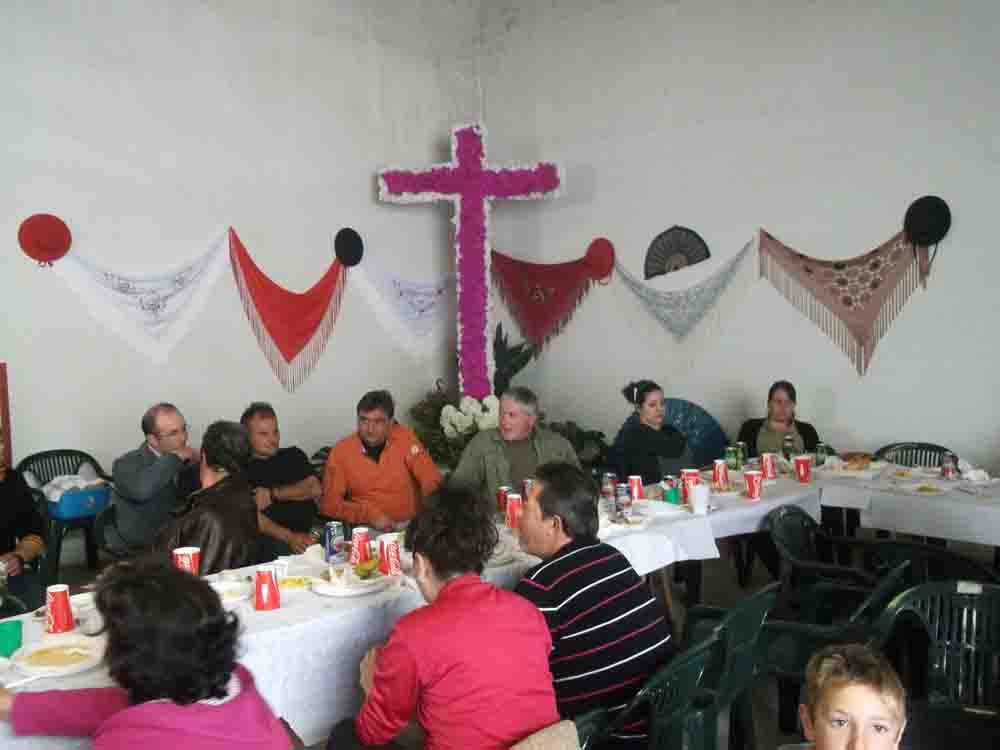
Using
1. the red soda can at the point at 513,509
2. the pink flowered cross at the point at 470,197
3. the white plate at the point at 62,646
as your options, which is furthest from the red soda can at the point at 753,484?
the pink flowered cross at the point at 470,197

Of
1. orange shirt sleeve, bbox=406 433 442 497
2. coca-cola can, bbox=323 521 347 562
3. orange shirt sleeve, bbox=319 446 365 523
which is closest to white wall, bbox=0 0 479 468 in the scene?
orange shirt sleeve, bbox=319 446 365 523

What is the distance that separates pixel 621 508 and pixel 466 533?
1.82 m

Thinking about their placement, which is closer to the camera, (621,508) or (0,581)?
(0,581)

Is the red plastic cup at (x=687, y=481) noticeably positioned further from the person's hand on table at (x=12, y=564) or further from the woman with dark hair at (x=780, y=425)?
the person's hand on table at (x=12, y=564)

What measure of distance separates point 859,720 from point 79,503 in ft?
15.9

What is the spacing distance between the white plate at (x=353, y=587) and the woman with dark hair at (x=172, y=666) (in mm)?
1205

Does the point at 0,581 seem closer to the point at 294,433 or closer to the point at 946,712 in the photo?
the point at 946,712

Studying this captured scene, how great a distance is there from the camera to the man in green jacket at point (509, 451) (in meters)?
4.46

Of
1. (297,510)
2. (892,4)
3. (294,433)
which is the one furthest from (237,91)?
(892,4)

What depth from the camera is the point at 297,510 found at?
449 cm

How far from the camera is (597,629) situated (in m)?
2.41

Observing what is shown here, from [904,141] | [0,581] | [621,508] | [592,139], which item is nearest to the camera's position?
[0,581]

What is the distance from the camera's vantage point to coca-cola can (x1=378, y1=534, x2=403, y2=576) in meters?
3.09

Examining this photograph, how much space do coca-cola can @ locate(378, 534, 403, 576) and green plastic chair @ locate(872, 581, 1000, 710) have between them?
149 cm
